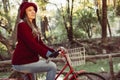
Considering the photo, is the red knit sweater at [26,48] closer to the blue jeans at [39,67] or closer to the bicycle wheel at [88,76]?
the blue jeans at [39,67]

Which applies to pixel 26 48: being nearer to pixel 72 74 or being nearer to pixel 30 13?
pixel 30 13

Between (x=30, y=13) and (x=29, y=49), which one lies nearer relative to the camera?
(x=29, y=49)

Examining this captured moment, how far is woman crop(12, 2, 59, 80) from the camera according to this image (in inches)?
180

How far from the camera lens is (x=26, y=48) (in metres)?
4.65

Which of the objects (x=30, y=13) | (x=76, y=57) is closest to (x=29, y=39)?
(x=30, y=13)

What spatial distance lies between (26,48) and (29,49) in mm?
47

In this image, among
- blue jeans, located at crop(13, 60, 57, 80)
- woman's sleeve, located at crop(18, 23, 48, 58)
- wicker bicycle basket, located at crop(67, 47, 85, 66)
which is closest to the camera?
woman's sleeve, located at crop(18, 23, 48, 58)

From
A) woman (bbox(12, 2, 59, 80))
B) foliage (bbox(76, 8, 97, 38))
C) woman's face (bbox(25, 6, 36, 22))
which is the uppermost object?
woman's face (bbox(25, 6, 36, 22))

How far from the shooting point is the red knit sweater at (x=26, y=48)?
14.9 feet

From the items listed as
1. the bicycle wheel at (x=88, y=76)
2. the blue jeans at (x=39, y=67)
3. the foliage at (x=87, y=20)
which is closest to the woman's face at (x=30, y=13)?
the blue jeans at (x=39, y=67)

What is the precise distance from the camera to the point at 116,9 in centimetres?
2428

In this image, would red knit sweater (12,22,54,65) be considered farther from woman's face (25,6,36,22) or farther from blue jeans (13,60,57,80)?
woman's face (25,6,36,22)

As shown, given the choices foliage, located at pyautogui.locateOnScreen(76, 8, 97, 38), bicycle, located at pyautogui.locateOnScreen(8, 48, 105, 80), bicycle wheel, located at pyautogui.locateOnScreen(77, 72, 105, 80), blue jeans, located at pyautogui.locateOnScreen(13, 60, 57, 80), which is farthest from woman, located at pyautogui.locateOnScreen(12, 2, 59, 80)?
foliage, located at pyautogui.locateOnScreen(76, 8, 97, 38)

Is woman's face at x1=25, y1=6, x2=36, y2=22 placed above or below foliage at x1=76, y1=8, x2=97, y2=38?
above
